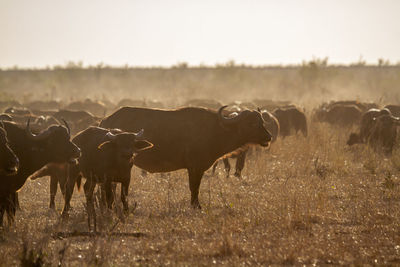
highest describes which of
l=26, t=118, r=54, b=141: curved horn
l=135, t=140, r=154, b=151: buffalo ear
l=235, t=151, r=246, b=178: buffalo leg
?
l=26, t=118, r=54, b=141: curved horn

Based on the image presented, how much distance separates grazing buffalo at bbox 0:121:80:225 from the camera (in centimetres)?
819

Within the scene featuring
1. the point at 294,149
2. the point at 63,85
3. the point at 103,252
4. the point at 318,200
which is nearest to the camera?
the point at 103,252

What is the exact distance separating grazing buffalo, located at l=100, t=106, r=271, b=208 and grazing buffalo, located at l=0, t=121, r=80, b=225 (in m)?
2.15

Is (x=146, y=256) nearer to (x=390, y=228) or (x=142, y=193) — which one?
(x=390, y=228)

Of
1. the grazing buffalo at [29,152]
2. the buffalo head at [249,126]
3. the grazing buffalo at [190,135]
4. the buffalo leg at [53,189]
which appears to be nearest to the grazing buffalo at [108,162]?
the grazing buffalo at [29,152]

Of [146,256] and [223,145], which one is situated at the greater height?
[223,145]

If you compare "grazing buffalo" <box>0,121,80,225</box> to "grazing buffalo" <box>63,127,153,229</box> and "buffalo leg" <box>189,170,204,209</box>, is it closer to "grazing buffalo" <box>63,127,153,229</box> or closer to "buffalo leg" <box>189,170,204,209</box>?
"grazing buffalo" <box>63,127,153,229</box>

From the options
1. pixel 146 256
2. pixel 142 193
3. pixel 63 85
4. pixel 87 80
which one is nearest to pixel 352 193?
pixel 142 193

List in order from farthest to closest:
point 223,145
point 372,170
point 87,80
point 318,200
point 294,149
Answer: point 87,80, point 294,149, point 372,170, point 223,145, point 318,200

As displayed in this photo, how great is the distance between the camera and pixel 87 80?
289ft

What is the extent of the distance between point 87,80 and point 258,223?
269 ft

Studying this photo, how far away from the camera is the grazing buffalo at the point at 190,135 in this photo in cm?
1063

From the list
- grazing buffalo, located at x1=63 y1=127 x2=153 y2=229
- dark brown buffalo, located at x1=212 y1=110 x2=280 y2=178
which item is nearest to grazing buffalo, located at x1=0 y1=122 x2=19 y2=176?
grazing buffalo, located at x1=63 y1=127 x2=153 y2=229

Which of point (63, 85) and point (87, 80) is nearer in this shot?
point (63, 85)
